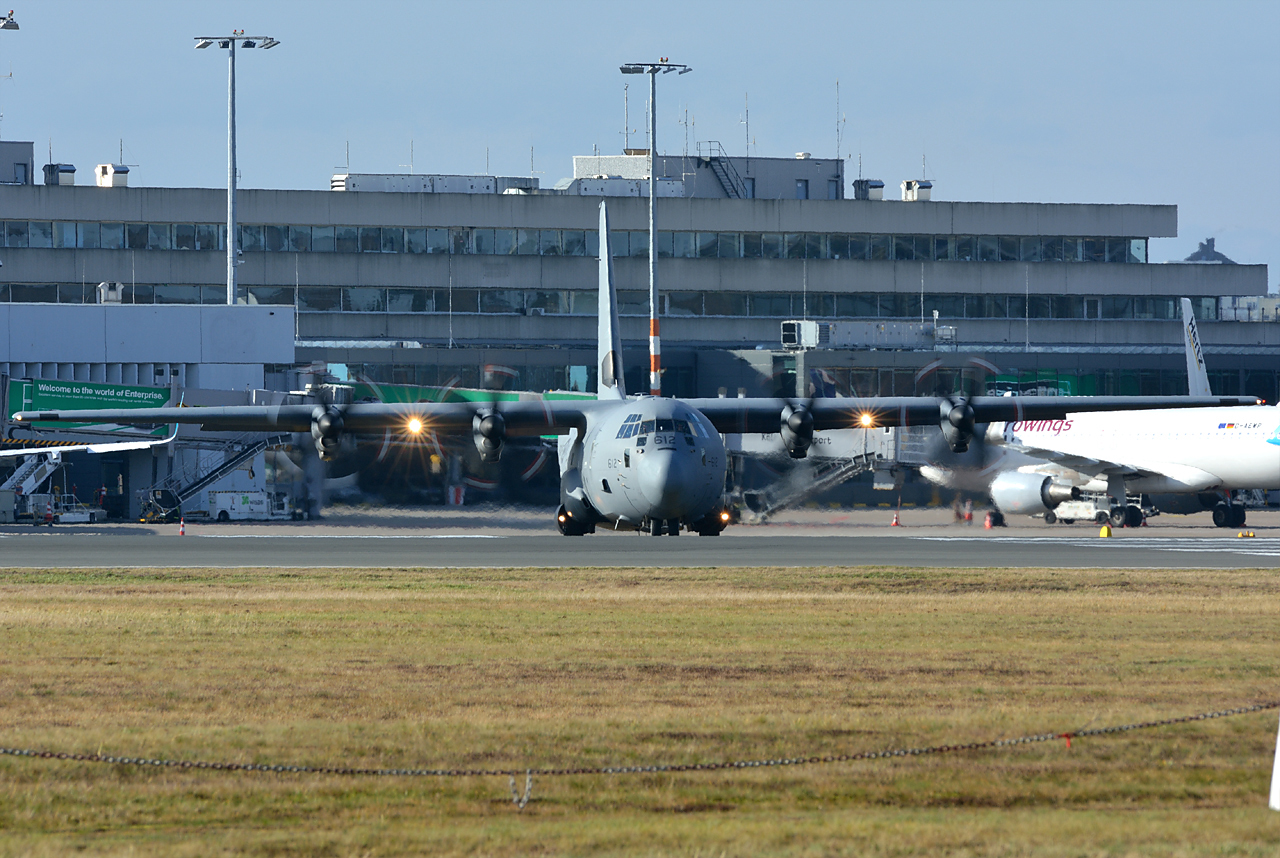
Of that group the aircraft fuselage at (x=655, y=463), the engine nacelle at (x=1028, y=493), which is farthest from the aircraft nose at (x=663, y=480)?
the engine nacelle at (x=1028, y=493)

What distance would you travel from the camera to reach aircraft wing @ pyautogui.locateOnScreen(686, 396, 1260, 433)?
→ 143 feet

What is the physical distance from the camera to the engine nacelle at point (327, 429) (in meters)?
41.7

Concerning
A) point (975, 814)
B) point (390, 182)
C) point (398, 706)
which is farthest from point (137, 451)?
point (975, 814)

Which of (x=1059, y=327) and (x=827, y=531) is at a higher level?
(x=1059, y=327)

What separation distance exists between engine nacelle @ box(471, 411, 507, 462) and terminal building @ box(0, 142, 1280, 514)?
4335 cm

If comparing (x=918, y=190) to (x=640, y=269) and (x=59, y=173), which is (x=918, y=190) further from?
(x=59, y=173)

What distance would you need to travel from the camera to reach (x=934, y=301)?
3893 inches

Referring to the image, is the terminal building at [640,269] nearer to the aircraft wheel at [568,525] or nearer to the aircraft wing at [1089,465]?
the aircraft wing at [1089,465]

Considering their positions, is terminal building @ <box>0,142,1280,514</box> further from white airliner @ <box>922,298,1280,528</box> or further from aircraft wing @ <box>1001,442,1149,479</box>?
aircraft wing @ <box>1001,442,1149,479</box>

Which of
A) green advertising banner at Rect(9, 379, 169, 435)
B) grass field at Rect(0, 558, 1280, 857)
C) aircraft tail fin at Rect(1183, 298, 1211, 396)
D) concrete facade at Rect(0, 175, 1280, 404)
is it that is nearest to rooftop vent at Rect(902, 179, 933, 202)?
concrete facade at Rect(0, 175, 1280, 404)

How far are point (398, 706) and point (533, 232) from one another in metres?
81.9

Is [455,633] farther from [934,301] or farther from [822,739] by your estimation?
[934,301]

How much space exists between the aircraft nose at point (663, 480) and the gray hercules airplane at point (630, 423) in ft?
0.08

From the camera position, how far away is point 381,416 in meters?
42.2
